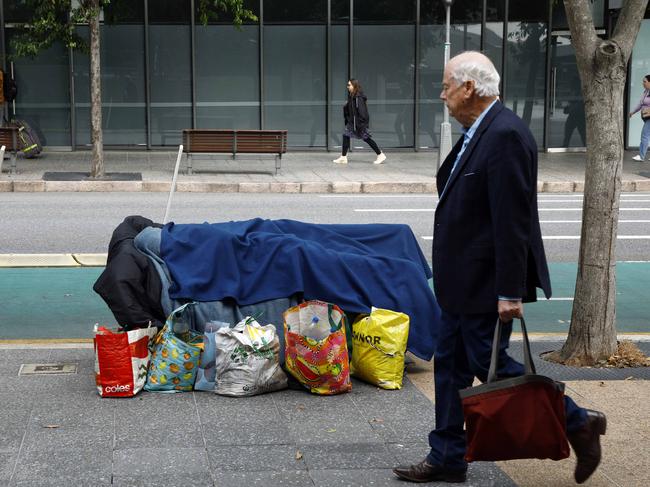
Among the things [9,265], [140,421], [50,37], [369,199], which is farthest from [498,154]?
[50,37]

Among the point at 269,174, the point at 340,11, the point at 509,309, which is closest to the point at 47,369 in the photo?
the point at 509,309

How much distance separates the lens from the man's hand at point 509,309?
419 cm

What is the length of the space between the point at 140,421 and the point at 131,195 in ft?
39.2

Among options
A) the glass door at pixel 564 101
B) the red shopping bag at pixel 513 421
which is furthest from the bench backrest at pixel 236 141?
the red shopping bag at pixel 513 421

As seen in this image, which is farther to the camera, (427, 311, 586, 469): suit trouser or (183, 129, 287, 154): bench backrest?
(183, 129, 287, 154): bench backrest

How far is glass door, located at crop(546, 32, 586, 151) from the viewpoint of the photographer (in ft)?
80.2

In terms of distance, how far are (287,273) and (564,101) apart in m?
19.7

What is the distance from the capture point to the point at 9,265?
10141 millimetres

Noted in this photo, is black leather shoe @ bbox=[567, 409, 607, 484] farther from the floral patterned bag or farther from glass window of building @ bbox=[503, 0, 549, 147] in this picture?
glass window of building @ bbox=[503, 0, 549, 147]

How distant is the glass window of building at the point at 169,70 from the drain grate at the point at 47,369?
57.7 feet

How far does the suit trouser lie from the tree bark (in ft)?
6.84

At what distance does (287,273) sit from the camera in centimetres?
635

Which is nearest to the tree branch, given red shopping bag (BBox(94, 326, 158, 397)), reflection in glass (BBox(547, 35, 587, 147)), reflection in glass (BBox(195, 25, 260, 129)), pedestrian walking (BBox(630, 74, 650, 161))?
red shopping bag (BBox(94, 326, 158, 397))

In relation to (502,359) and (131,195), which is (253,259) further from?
(131,195)
